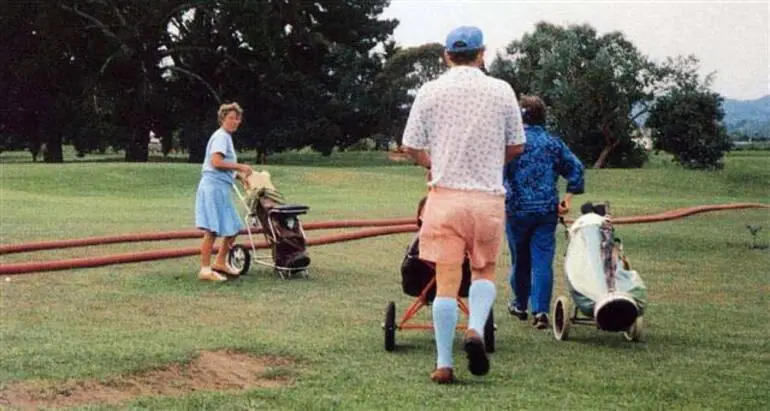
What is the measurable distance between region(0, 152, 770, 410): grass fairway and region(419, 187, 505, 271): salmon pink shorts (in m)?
0.73

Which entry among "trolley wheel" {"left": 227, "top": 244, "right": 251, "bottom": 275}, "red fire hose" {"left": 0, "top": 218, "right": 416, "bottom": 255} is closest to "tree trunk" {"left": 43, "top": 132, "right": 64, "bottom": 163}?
"red fire hose" {"left": 0, "top": 218, "right": 416, "bottom": 255}

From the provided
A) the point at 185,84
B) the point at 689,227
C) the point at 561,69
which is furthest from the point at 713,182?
the point at 185,84

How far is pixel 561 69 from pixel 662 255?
120 ft

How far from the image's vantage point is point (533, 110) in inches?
320

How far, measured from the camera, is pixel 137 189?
31.9 m

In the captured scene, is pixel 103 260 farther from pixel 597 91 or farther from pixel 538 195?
pixel 597 91

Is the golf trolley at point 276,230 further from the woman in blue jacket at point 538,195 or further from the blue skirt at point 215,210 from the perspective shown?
the woman in blue jacket at point 538,195

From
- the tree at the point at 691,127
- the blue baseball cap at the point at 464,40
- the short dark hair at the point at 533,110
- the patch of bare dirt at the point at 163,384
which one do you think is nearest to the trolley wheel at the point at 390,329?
the patch of bare dirt at the point at 163,384

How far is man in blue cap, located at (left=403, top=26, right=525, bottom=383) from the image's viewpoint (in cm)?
579

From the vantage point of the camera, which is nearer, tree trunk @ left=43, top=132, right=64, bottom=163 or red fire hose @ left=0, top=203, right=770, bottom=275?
red fire hose @ left=0, top=203, right=770, bottom=275

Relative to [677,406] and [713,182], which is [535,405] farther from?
[713,182]

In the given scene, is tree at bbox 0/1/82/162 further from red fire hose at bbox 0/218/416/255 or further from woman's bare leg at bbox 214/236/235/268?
woman's bare leg at bbox 214/236/235/268

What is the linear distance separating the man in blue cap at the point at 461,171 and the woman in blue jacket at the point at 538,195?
6.98 feet

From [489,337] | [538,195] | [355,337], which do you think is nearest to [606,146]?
[538,195]
